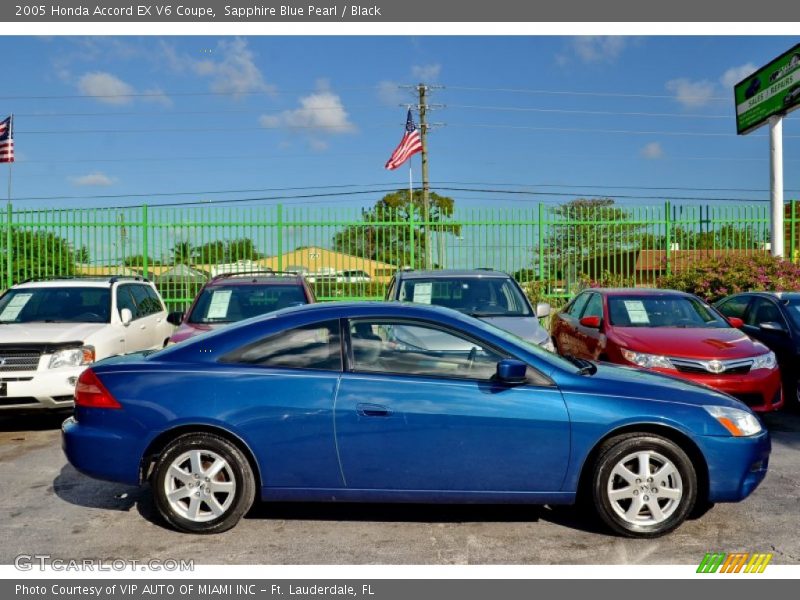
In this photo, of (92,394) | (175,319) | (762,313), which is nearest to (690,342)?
(762,313)

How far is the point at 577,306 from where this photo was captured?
10.7 meters

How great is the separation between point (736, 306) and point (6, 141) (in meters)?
16.8

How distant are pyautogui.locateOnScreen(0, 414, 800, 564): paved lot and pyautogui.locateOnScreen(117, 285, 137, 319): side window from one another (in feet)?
12.9

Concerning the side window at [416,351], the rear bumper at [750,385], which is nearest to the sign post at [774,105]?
the rear bumper at [750,385]

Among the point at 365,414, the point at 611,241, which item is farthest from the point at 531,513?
the point at 611,241

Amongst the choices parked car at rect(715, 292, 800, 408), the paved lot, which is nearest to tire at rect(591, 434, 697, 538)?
the paved lot

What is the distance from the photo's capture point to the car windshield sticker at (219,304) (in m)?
8.98

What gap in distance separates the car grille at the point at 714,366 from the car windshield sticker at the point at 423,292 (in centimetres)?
312

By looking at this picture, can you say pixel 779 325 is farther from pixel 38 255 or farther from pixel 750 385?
pixel 38 255

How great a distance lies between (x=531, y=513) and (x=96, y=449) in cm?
285

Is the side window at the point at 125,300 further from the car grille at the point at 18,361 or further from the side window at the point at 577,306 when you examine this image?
the side window at the point at 577,306

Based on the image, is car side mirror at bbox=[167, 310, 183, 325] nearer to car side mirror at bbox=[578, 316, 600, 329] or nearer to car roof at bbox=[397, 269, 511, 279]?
car roof at bbox=[397, 269, 511, 279]

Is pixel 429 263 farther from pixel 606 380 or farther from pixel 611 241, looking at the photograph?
pixel 606 380

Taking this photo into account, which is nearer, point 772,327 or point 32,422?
point 32,422
